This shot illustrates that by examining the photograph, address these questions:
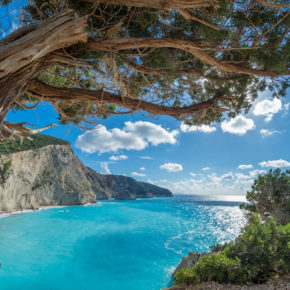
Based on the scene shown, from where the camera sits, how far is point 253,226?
3174 millimetres

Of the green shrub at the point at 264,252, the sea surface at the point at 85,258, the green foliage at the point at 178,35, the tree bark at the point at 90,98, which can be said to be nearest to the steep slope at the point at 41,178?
the sea surface at the point at 85,258

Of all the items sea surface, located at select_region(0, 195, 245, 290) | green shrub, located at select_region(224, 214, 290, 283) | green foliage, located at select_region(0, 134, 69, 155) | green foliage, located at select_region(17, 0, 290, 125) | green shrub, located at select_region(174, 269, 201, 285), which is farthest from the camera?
green foliage, located at select_region(0, 134, 69, 155)

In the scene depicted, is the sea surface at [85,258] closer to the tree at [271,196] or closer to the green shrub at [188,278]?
the tree at [271,196]

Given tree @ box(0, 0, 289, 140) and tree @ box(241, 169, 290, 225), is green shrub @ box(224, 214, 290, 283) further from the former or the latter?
tree @ box(241, 169, 290, 225)

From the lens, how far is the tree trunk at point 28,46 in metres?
1.42

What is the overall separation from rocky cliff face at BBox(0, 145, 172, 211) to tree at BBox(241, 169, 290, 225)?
88.4 ft

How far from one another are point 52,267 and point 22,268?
155cm

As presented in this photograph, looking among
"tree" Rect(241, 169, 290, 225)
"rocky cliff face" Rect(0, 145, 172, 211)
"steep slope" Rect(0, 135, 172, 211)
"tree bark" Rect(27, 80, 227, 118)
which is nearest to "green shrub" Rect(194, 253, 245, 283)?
"tree bark" Rect(27, 80, 227, 118)

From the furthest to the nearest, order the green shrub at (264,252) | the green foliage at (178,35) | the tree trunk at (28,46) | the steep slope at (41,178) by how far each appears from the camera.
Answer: the steep slope at (41,178) < the green shrub at (264,252) < the green foliage at (178,35) < the tree trunk at (28,46)

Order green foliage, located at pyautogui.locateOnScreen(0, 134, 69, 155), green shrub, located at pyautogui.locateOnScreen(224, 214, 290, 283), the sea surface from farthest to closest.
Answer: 1. green foliage, located at pyautogui.locateOnScreen(0, 134, 69, 155)
2. the sea surface
3. green shrub, located at pyautogui.locateOnScreen(224, 214, 290, 283)

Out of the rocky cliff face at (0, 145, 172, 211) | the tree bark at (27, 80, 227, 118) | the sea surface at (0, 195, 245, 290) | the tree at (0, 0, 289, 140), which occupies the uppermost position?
the tree at (0, 0, 289, 140)

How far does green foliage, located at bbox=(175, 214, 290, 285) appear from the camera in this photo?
2.80m

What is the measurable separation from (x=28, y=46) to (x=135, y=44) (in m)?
1.09

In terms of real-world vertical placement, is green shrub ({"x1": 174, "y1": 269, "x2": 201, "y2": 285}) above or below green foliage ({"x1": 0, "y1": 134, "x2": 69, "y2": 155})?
below
